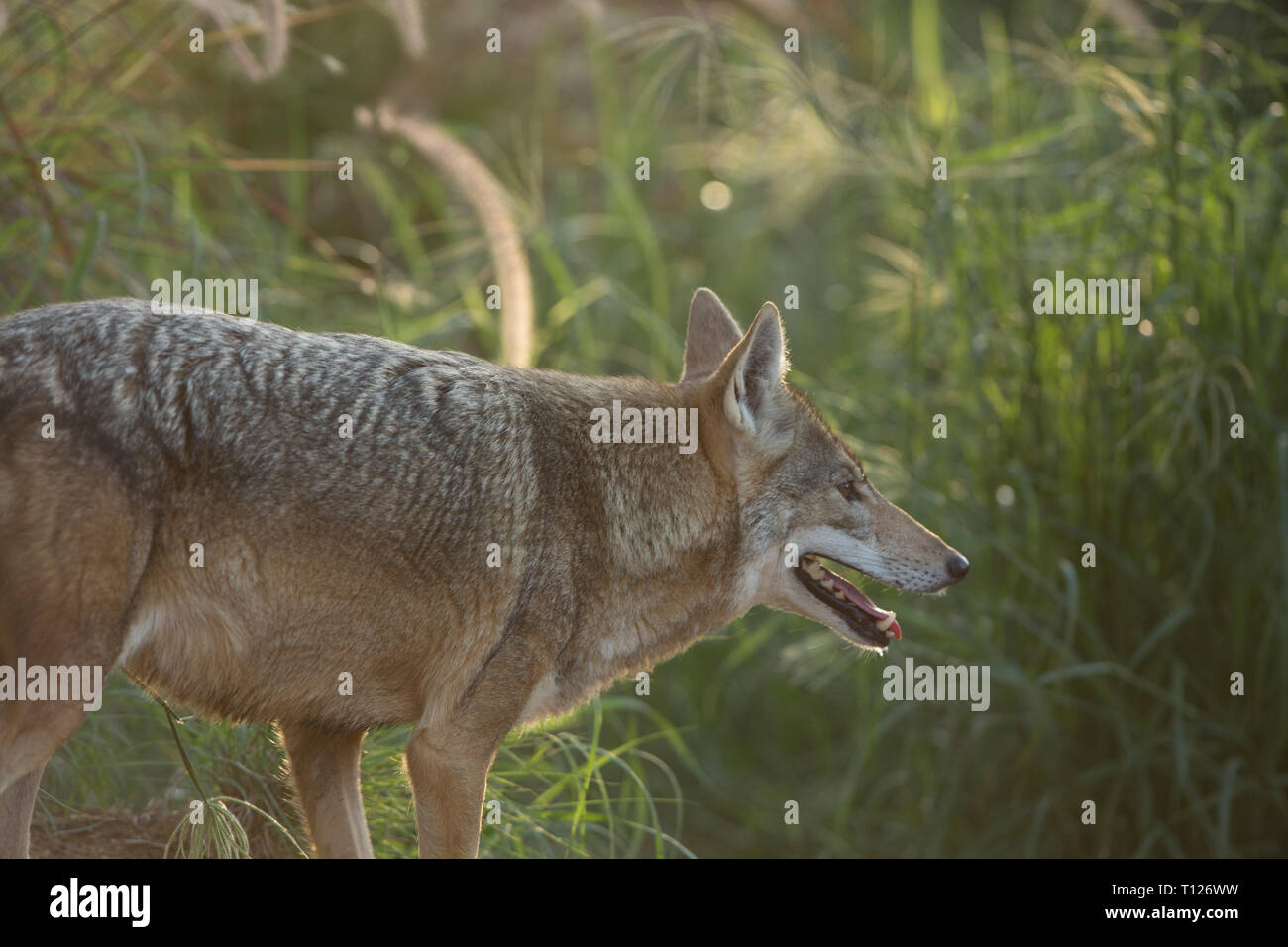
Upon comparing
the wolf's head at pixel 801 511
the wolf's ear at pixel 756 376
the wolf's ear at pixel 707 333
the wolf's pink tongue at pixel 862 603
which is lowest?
the wolf's pink tongue at pixel 862 603

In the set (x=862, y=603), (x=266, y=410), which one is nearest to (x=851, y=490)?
(x=862, y=603)

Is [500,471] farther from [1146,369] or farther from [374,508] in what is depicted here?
[1146,369]

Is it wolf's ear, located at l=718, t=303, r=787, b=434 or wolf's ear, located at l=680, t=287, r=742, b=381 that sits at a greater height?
wolf's ear, located at l=680, t=287, r=742, b=381

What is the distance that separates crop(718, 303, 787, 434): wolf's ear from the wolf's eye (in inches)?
15.3

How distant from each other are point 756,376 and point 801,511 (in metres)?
0.54

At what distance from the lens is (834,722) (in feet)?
31.4

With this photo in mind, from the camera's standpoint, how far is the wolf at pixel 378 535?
3.63 metres

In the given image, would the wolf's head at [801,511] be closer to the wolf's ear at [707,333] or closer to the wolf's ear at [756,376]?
the wolf's ear at [756,376]

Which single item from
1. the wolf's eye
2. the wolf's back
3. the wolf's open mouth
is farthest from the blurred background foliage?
the wolf's back

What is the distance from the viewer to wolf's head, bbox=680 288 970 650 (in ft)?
15.8

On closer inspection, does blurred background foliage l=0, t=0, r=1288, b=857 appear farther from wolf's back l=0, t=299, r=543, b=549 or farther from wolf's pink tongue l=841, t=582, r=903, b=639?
wolf's back l=0, t=299, r=543, b=549

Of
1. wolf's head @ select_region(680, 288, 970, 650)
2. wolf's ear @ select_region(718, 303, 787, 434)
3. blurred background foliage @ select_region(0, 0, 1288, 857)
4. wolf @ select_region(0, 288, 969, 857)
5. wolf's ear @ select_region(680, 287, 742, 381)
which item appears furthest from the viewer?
blurred background foliage @ select_region(0, 0, 1288, 857)

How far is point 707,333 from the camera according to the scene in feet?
17.7

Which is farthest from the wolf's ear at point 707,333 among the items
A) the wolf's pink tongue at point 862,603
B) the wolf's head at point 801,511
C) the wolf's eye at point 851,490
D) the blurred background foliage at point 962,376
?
the blurred background foliage at point 962,376
